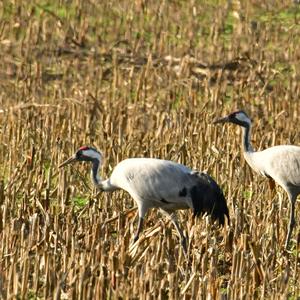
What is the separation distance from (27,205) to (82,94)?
4753 millimetres

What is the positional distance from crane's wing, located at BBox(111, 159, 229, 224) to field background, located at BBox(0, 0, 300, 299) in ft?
0.67

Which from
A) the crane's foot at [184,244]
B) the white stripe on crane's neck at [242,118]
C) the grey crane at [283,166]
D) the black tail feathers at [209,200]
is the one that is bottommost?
the crane's foot at [184,244]

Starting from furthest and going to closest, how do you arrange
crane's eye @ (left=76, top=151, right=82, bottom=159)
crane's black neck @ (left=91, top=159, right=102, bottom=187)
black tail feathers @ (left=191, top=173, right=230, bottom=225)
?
crane's eye @ (left=76, top=151, right=82, bottom=159) → crane's black neck @ (left=91, top=159, right=102, bottom=187) → black tail feathers @ (left=191, top=173, right=230, bottom=225)

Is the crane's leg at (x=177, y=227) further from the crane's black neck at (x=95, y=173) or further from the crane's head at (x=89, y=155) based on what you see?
the crane's head at (x=89, y=155)

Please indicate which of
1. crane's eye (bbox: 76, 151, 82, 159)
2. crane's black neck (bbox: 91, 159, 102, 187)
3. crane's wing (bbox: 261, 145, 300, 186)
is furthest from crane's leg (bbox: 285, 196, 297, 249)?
crane's eye (bbox: 76, 151, 82, 159)

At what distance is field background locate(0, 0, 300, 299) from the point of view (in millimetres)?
8406

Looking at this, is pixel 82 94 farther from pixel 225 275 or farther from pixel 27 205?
pixel 225 275

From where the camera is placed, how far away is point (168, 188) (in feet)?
32.6

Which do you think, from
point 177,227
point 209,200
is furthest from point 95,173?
point 209,200

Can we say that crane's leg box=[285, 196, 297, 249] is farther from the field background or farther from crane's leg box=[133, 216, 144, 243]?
crane's leg box=[133, 216, 144, 243]

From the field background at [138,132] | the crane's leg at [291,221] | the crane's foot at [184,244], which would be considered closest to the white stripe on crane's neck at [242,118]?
the field background at [138,132]

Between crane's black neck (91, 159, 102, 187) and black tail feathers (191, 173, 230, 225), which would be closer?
black tail feathers (191, 173, 230, 225)

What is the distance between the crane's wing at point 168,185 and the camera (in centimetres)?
976

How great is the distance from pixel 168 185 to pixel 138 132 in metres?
3.40
